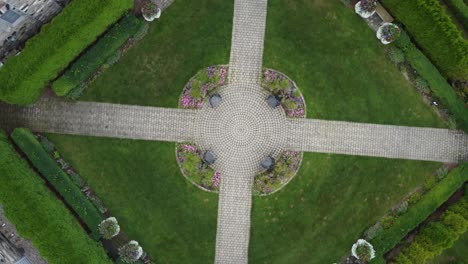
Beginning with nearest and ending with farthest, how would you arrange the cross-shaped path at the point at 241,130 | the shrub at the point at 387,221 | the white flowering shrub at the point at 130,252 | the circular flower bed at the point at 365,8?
the white flowering shrub at the point at 130,252 → the circular flower bed at the point at 365,8 → the cross-shaped path at the point at 241,130 → the shrub at the point at 387,221

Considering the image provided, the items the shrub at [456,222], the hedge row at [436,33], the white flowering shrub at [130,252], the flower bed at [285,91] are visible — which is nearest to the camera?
the hedge row at [436,33]

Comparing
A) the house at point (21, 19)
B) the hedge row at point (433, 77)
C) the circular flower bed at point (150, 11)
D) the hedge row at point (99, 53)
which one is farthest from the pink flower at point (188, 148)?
the hedge row at point (433, 77)

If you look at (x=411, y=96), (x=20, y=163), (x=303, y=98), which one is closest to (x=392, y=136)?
(x=411, y=96)

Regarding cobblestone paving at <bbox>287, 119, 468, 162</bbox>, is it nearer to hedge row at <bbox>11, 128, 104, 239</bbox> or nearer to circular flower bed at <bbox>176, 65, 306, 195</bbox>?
circular flower bed at <bbox>176, 65, 306, 195</bbox>

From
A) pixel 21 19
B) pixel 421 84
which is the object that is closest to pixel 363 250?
pixel 421 84

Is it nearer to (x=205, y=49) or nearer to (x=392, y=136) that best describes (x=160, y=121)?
(x=205, y=49)

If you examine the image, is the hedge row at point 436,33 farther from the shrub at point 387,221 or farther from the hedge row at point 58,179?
the hedge row at point 58,179

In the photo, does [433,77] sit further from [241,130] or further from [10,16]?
[10,16]
